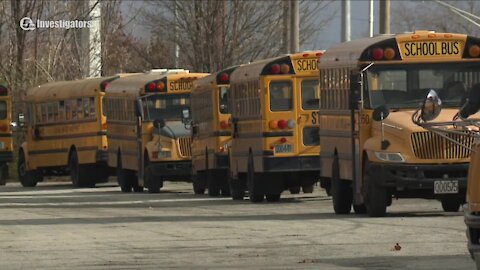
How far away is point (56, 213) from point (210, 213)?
2.55m

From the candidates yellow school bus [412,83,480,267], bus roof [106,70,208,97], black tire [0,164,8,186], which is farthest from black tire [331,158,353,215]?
black tire [0,164,8,186]

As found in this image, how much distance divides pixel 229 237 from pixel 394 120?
11.8 ft

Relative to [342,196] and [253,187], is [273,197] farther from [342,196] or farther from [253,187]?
[342,196]

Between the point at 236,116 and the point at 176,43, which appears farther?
the point at 176,43

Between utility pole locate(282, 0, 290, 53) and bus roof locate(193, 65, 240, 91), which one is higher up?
utility pole locate(282, 0, 290, 53)

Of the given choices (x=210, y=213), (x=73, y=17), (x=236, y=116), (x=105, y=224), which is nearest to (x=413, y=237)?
(x=105, y=224)

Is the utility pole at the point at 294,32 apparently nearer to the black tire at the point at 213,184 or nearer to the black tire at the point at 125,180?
the black tire at the point at 125,180

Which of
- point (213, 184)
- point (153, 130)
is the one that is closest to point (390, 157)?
point (213, 184)

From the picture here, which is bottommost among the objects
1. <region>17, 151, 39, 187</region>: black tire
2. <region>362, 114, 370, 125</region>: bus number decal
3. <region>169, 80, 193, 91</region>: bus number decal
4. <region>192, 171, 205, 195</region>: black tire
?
<region>17, 151, 39, 187</region>: black tire

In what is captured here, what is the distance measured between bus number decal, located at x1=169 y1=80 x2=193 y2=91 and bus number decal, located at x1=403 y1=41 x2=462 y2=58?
12.7m

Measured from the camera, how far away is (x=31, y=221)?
72.7 ft

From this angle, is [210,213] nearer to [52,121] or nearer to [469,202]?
[469,202]

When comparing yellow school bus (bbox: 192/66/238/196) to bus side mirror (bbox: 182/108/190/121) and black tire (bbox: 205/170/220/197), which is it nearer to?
black tire (bbox: 205/170/220/197)

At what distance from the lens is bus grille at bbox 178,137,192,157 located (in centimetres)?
3319
